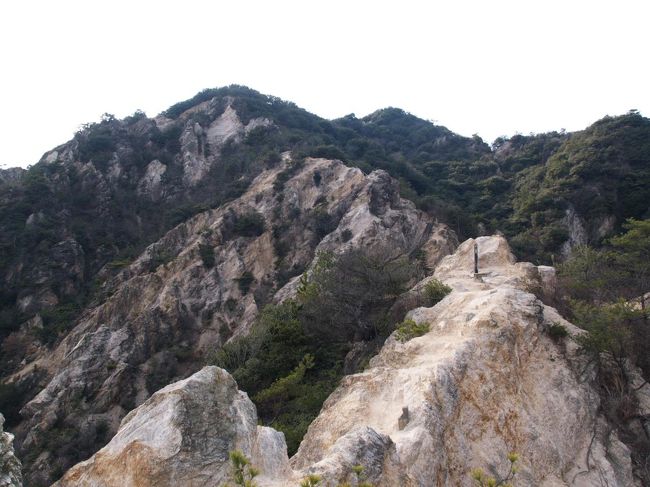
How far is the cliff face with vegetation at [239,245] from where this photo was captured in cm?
1798

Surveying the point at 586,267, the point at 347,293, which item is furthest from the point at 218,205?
the point at 586,267

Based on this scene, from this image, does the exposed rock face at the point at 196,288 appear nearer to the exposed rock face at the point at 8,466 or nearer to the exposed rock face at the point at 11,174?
the exposed rock face at the point at 8,466

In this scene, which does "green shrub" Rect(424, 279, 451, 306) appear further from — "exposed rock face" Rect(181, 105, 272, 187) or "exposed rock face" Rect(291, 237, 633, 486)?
"exposed rock face" Rect(181, 105, 272, 187)

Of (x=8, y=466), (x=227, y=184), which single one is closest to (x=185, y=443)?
(x=8, y=466)

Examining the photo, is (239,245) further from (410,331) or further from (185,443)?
(185,443)

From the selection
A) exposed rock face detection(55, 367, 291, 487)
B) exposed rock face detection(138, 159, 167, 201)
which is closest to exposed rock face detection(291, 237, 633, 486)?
exposed rock face detection(55, 367, 291, 487)

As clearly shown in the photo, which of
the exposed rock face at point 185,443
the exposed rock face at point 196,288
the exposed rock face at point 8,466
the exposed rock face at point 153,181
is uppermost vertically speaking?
the exposed rock face at point 153,181

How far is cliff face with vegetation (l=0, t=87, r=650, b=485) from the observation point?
1798 centimetres

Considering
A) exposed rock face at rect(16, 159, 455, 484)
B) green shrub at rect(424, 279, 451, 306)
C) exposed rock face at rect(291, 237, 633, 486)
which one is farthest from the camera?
exposed rock face at rect(16, 159, 455, 484)

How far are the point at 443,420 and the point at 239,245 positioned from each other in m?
29.4

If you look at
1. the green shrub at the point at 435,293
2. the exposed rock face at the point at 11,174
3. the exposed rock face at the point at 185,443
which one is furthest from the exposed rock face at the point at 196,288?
the exposed rock face at the point at 11,174

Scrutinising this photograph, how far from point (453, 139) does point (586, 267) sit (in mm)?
61406

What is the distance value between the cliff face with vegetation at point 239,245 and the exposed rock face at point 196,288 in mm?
130

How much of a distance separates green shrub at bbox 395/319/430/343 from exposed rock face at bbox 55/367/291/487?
6914mm
